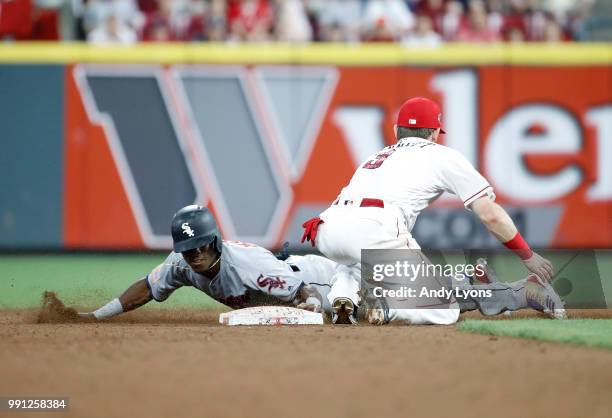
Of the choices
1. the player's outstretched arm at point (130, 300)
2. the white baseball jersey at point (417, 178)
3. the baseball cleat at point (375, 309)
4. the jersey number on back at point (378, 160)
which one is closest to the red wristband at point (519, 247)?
the white baseball jersey at point (417, 178)

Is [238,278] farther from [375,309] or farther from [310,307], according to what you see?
[375,309]

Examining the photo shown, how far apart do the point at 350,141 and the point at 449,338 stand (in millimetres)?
7001

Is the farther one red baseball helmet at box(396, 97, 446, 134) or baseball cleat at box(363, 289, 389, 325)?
red baseball helmet at box(396, 97, 446, 134)

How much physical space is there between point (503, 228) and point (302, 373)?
2561mm

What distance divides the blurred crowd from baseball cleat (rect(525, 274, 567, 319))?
631 centimetres

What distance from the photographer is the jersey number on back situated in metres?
7.78

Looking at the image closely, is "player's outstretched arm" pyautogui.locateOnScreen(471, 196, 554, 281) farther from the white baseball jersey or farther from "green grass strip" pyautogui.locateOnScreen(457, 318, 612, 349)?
"green grass strip" pyautogui.locateOnScreen(457, 318, 612, 349)

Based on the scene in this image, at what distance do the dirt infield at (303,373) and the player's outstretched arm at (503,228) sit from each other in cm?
82

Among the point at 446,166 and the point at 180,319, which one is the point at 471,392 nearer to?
the point at 446,166

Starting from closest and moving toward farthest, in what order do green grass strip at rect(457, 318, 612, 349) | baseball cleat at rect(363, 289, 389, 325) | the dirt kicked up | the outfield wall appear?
1. the dirt kicked up
2. green grass strip at rect(457, 318, 612, 349)
3. baseball cleat at rect(363, 289, 389, 325)
4. the outfield wall

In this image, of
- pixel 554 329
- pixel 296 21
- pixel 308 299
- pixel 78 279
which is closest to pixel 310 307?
pixel 308 299

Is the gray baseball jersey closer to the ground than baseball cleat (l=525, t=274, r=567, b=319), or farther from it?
farther from it

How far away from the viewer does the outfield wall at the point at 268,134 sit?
13141 millimetres

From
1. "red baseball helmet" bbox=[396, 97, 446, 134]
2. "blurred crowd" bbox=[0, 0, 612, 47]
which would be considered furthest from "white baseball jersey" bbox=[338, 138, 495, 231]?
"blurred crowd" bbox=[0, 0, 612, 47]
